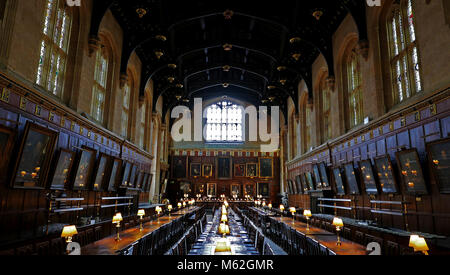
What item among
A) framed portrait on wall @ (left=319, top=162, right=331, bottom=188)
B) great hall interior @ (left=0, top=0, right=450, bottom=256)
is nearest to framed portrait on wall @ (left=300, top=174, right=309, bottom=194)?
great hall interior @ (left=0, top=0, right=450, bottom=256)

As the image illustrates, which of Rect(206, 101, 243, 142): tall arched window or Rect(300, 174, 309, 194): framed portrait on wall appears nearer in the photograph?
Rect(300, 174, 309, 194): framed portrait on wall

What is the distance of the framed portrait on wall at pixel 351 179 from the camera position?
10687 millimetres

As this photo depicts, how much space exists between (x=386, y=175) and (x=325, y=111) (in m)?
7.67

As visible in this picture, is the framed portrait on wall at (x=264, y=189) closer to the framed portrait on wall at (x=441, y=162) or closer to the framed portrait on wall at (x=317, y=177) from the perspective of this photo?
the framed portrait on wall at (x=317, y=177)

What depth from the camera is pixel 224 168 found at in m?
28.9

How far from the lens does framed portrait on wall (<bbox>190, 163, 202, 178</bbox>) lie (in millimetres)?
28734

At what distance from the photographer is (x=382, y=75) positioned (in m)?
9.81

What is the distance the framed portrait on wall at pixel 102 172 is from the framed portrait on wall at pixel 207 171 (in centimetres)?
1761

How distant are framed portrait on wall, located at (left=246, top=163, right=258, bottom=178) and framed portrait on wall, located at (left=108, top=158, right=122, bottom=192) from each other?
58.2 ft

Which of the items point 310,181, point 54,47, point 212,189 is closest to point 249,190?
point 212,189

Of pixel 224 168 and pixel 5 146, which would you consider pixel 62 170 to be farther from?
pixel 224 168

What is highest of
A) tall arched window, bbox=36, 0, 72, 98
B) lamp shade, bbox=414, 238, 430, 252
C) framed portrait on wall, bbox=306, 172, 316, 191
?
tall arched window, bbox=36, 0, 72, 98

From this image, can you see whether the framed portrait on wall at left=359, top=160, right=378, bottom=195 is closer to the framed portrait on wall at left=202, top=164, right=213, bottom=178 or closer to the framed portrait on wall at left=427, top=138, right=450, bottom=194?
the framed portrait on wall at left=427, top=138, right=450, bottom=194
